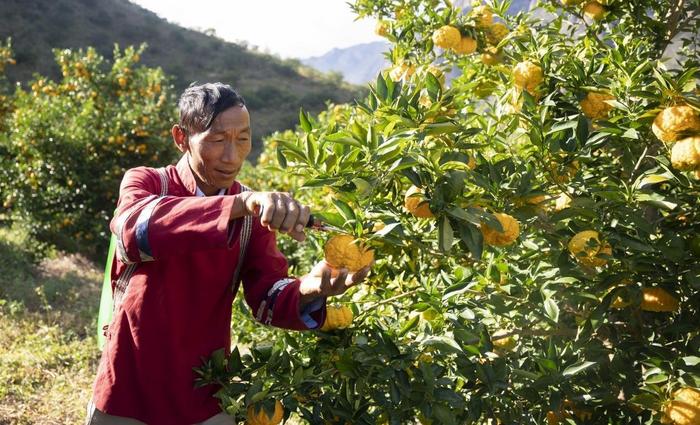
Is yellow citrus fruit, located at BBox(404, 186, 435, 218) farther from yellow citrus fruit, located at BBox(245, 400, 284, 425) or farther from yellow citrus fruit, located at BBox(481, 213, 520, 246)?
yellow citrus fruit, located at BBox(245, 400, 284, 425)

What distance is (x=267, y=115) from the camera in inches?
731

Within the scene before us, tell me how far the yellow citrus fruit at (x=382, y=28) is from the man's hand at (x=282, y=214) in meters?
1.33

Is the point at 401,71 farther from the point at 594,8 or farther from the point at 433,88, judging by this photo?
the point at 433,88

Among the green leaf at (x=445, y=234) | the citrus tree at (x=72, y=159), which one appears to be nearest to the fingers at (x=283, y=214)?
the green leaf at (x=445, y=234)

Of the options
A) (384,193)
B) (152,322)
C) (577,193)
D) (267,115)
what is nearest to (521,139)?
(577,193)

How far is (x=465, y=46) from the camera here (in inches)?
73.9

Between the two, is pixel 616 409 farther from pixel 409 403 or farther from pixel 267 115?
pixel 267 115

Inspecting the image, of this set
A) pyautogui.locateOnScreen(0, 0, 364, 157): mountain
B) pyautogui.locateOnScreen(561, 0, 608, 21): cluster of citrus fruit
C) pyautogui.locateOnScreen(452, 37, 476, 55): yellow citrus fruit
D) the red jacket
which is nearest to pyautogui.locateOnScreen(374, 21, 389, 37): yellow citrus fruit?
pyautogui.locateOnScreen(452, 37, 476, 55): yellow citrus fruit

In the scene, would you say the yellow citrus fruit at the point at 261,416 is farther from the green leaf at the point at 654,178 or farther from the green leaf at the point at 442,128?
the green leaf at the point at 654,178

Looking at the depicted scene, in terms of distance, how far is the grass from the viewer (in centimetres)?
280

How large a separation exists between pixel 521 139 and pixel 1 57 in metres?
6.73

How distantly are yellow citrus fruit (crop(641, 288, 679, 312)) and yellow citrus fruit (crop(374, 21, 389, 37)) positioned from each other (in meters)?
1.25

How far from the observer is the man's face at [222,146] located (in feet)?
4.21

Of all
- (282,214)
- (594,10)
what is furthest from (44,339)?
(594,10)
